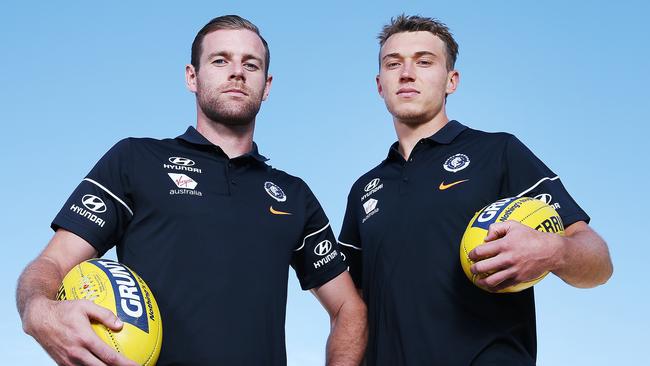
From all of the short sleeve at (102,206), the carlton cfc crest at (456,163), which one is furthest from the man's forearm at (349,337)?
the short sleeve at (102,206)

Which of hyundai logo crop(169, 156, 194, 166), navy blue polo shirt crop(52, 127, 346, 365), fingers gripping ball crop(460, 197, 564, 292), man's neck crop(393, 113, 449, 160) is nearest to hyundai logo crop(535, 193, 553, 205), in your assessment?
fingers gripping ball crop(460, 197, 564, 292)

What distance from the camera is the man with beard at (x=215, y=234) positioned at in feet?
14.7

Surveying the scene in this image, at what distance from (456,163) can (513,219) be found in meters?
1.22

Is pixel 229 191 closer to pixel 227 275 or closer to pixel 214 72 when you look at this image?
pixel 227 275

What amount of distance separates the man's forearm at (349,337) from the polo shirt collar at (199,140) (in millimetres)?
1342

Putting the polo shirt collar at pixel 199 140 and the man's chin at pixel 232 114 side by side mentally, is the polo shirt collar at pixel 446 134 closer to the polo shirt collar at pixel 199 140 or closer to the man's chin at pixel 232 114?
the polo shirt collar at pixel 199 140

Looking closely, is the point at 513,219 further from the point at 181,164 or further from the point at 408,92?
the point at 181,164

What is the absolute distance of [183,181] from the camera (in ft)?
16.0

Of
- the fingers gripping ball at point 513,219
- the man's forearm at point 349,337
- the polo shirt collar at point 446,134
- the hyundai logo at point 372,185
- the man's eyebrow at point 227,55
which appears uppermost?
the man's eyebrow at point 227,55

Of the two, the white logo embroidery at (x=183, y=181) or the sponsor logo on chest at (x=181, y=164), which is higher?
the sponsor logo on chest at (x=181, y=164)

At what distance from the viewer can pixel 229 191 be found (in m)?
4.93

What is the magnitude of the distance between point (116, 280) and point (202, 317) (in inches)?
31.5

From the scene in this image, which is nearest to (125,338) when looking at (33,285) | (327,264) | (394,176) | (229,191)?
(33,285)

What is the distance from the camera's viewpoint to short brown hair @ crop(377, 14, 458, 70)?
230 inches
